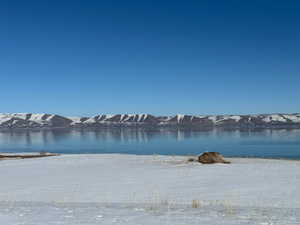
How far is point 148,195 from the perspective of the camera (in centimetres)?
950

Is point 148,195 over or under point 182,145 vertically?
over

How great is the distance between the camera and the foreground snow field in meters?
6.08

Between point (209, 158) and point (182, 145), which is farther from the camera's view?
point (182, 145)

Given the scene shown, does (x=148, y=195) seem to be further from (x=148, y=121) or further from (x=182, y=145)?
(x=148, y=121)

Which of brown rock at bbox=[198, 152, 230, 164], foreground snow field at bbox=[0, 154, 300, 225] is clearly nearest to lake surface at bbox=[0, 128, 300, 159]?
brown rock at bbox=[198, 152, 230, 164]

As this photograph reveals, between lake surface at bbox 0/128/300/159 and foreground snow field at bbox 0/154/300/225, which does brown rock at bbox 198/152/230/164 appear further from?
lake surface at bbox 0/128/300/159

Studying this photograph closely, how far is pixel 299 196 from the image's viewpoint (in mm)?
8695

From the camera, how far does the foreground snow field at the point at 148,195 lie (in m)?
6.08

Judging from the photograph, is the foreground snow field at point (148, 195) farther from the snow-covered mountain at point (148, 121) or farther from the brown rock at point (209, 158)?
the snow-covered mountain at point (148, 121)

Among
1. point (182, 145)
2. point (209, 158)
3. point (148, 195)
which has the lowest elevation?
point (182, 145)

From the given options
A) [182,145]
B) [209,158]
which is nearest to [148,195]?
[209,158]

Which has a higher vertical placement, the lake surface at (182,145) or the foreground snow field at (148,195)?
the foreground snow field at (148,195)

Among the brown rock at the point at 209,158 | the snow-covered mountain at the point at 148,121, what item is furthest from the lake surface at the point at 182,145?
the snow-covered mountain at the point at 148,121

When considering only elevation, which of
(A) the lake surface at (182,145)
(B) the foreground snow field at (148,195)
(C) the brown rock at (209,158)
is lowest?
(A) the lake surface at (182,145)
